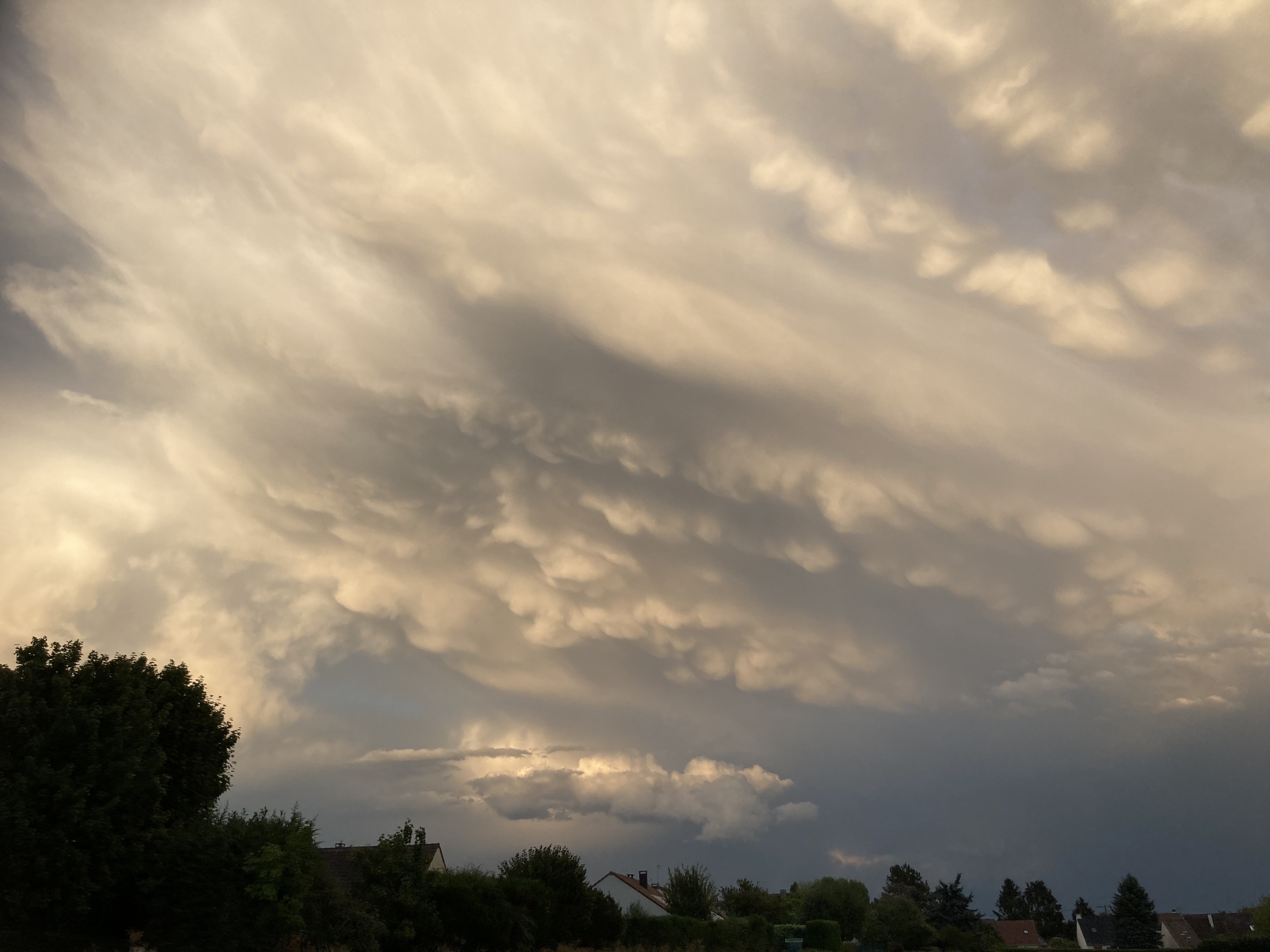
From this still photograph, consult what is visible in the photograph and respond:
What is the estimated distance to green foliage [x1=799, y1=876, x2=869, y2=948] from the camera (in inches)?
3351

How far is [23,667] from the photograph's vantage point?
105 feet

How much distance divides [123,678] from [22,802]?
712 cm

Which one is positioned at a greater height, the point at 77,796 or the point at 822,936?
the point at 77,796

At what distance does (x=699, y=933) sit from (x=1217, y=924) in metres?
114

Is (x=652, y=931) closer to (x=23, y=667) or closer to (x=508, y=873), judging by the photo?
(x=508, y=873)

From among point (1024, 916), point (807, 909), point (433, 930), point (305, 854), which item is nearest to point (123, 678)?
point (305, 854)

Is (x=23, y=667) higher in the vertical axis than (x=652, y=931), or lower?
higher

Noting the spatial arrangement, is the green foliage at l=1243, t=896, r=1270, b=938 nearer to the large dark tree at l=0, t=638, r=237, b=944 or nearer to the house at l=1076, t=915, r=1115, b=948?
the house at l=1076, t=915, r=1115, b=948

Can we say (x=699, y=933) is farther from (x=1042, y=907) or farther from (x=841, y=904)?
(x=1042, y=907)

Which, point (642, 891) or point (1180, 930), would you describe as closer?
point (642, 891)

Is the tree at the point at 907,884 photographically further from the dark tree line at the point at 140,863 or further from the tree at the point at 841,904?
the dark tree line at the point at 140,863

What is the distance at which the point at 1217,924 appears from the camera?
12862cm

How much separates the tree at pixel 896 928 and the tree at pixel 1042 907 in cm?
9608

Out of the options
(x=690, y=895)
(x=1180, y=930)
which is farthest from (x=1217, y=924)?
(x=690, y=895)
